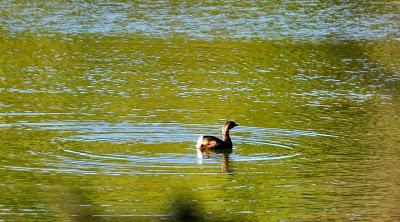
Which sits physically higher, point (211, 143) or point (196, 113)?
point (211, 143)

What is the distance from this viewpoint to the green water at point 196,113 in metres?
12.0

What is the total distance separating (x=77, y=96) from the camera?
19219mm

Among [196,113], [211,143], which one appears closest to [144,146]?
[211,143]

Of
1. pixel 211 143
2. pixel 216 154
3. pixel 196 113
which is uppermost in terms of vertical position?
pixel 211 143

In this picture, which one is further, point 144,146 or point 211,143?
point 144,146

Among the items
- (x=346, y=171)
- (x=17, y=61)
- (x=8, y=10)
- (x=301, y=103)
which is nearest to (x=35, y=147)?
(x=346, y=171)

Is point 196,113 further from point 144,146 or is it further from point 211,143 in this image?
point 211,143

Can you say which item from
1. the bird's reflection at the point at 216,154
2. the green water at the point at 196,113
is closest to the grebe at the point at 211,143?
the bird's reflection at the point at 216,154

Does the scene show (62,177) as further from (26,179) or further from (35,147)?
(35,147)

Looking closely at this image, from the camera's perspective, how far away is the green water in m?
12.0

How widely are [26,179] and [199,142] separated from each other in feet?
8.92

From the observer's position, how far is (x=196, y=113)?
1766cm

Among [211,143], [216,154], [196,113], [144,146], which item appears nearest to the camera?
[211,143]

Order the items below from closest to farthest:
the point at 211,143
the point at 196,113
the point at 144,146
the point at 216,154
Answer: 1. the point at 211,143
2. the point at 216,154
3. the point at 144,146
4. the point at 196,113
